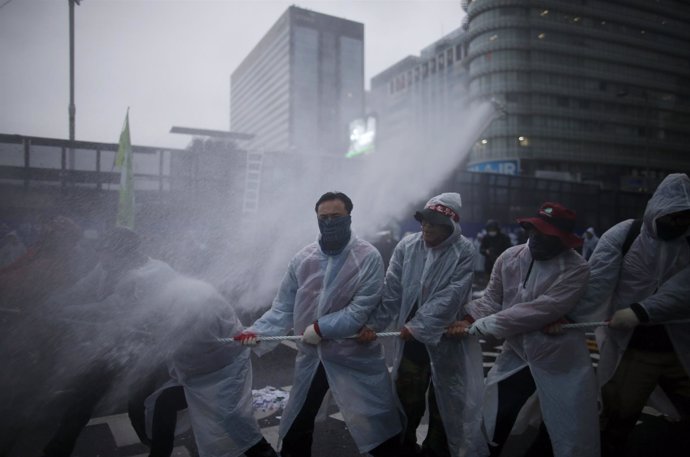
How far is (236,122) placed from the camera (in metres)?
127

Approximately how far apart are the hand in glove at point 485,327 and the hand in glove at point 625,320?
751 millimetres

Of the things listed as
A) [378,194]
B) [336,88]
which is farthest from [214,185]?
[336,88]

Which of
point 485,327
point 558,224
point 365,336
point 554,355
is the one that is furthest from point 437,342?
point 558,224

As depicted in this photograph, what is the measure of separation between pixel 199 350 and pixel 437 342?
1.45 metres

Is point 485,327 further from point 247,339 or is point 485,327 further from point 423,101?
point 423,101

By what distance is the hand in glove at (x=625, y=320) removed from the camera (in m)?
2.67

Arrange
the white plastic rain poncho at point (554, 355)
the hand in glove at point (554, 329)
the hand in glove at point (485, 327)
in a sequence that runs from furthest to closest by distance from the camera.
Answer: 1. the hand in glove at point (485, 327)
2. the hand in glove at point (554, 329)
3. the white plastic rain poncho at point (554, 355)

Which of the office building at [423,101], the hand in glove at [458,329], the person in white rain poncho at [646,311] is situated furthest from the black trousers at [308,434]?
the office building at [423,101]

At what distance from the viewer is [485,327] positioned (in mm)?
2785

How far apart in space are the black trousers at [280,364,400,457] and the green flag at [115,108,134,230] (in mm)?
5037

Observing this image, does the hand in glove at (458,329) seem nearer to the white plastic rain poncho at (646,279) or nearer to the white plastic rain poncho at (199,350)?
the white plastic rain poncho at (646,279)

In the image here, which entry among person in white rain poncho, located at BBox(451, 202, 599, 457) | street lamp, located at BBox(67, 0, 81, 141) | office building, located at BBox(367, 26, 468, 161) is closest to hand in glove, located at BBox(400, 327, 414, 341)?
person in white rain poncho, located at BBox(451, 202, 599, 457)

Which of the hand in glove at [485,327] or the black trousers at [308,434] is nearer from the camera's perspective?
the black trousers at [308,434]

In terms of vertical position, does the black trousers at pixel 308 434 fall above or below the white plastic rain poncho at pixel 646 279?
below
